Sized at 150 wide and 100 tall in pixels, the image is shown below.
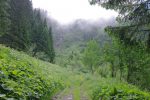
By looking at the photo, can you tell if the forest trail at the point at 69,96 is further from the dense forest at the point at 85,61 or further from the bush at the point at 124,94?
the bush at the point at 124,94

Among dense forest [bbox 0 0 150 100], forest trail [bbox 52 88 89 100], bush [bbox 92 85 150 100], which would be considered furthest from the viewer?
forest trail [bbox 52 88 89 100]

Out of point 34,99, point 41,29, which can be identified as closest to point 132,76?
point 34,99

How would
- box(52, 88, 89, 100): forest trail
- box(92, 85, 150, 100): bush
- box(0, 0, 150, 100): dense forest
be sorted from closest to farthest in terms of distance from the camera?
box(0, 0, 150, 100): dense forest, box(92, 85, 150, 100): bush, box(52, 88, 89, 100): forest trail

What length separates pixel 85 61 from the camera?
2552 inches

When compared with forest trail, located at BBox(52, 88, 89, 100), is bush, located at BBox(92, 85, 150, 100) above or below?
above

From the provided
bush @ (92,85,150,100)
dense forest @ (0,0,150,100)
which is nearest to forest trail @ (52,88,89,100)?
dense forest @ (0,0,150,100)

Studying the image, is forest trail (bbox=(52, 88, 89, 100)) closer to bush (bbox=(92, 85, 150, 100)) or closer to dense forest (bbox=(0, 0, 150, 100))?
dense forest (bbox=(0, 0, 150, 100))

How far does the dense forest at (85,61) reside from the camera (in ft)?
37.7

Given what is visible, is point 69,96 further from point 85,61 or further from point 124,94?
point 85,61

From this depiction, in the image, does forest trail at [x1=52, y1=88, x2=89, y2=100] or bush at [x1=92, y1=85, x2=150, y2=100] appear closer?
bush at [x1=92, y1=85, x2=150, y2=100]

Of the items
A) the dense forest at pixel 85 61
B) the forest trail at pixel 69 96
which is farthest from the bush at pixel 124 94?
the forest trail at pixel 69 96

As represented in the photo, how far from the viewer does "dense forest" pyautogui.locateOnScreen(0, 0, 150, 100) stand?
37.7 ft

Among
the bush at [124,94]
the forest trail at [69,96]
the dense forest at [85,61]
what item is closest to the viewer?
the dense forest at [85,61]

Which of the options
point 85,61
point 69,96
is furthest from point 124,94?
point 85,61
